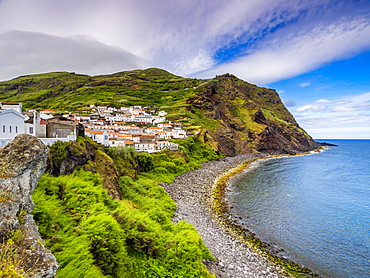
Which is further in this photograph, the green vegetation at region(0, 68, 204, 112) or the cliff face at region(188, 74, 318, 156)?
the green vegetation at region(0, 68, 204, 112)

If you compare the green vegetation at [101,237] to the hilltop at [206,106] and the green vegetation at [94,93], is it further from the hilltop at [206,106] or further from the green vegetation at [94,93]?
the green vegetation at [94,93]

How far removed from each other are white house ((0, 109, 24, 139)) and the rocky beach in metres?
16.9

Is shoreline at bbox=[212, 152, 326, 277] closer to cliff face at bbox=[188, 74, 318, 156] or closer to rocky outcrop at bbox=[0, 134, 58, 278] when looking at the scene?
rocky outcrop at bbox=[0, 134, 58, 278]

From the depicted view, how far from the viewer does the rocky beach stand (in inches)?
575

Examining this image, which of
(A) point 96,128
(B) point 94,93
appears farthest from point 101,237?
(B) point 94,93

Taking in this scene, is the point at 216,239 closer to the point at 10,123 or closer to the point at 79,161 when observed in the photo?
the point at 79,161

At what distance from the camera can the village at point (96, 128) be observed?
1584 cm

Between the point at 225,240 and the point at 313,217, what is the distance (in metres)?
15.5

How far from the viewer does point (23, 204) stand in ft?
20.7

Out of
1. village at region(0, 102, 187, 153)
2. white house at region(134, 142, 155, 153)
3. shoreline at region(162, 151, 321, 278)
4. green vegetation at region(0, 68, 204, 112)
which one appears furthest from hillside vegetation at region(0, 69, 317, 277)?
green vegetation at region(0, 68, 204, 112)

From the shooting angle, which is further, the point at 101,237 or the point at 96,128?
the point at 96,128

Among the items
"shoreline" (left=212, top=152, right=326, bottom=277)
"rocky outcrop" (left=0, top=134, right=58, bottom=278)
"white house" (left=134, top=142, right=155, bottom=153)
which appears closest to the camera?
"rocky outcrop" (left=0, top=134, right=58, bottom=278)

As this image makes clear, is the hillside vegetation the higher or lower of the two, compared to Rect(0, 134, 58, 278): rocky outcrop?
lower

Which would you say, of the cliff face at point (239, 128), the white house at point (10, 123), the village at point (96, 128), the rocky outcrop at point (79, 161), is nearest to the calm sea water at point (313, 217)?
the rocky outcrop at point (79, 161)
